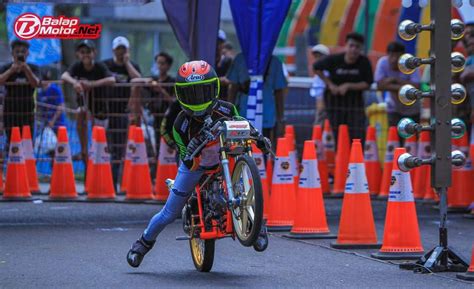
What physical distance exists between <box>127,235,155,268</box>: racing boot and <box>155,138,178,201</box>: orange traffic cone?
561 centimetres

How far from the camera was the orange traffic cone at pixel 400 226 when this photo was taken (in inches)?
393

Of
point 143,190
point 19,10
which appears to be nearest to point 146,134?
point 143,190

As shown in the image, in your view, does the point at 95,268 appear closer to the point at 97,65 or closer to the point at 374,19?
the point at 97,65

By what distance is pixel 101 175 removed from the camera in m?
15.3

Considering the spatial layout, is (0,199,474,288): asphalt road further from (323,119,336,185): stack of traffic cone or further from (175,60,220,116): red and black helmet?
(323,119,336,185): stack of traffic cone

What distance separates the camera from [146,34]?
33062 mm

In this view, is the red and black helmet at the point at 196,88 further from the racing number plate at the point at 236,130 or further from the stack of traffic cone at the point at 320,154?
the stack of traffic cone at the point at 320,154

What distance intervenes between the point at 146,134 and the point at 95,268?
8.06 m

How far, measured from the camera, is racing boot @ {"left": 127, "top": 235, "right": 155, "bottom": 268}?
9156 millimetres

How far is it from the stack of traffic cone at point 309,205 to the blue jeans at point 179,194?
2.31 metres

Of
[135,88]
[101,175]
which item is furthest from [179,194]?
[135,88]

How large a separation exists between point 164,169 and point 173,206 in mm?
5854

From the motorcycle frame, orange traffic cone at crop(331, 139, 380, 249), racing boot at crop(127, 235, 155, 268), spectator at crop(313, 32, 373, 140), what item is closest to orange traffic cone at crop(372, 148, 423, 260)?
orange traffic cone at crop(331, 139, 380, 249)

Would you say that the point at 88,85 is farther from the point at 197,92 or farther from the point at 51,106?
the point at 197,92
